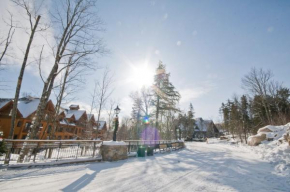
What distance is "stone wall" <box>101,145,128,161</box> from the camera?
9025mm

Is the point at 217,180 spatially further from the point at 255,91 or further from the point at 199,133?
the point at 199,133

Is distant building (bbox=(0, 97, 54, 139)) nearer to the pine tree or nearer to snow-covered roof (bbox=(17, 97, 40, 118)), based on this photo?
snow-covered roof (bbox=(17, 97, 40, 118))

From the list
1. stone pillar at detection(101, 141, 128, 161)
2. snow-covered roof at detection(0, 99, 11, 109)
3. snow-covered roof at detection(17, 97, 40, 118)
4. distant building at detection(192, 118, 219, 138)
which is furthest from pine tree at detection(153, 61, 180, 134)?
distant building at detection(192, 118, 219, 138)

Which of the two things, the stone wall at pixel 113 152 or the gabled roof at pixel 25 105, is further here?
the gabled roof at pixel 25 105

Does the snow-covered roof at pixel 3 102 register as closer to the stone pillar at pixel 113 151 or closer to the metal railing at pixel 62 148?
the metal railing at pixel 62 148

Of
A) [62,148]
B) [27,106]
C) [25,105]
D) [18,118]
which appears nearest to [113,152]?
[62,148]

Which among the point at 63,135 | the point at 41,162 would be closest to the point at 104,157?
the point at 41,162

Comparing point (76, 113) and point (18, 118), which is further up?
point (76, 113)

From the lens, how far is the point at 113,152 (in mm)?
9320

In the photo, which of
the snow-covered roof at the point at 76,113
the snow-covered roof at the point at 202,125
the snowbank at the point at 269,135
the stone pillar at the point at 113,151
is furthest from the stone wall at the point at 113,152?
the snow-covered roof at the point at 202,125

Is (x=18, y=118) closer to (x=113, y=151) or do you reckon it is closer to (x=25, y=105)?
(x=25, y=105)

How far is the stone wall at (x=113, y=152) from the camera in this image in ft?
29.6

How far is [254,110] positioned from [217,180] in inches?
1352

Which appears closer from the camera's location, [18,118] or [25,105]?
[18,118]
